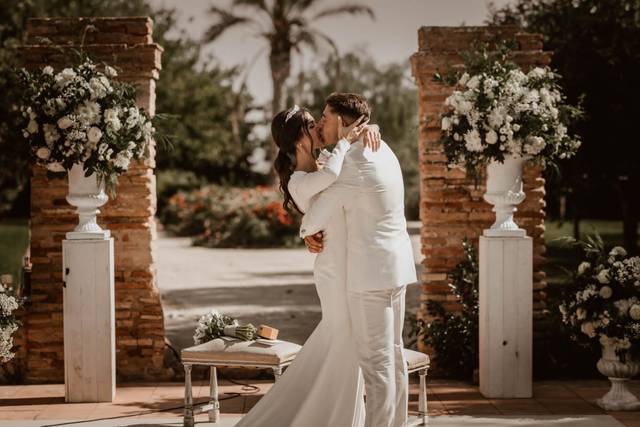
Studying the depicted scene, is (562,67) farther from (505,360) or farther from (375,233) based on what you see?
(375,233)

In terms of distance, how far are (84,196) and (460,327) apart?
2.80 metres

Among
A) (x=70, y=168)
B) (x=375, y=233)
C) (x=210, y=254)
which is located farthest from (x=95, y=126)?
(x=210, y=254)

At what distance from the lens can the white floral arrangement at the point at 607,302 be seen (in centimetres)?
542

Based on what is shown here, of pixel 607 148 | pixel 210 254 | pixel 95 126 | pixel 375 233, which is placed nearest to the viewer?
pixel 375 233

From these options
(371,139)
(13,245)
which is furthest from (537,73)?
(13,245)

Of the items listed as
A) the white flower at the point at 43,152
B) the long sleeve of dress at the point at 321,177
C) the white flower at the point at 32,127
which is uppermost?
the white flower at the point at 32,127

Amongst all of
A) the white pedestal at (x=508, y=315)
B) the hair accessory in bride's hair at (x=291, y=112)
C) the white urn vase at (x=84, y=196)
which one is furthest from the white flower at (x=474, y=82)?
the white urn vase at (x=84, y=196)

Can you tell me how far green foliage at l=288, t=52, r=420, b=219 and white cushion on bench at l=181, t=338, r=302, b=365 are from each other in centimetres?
2405

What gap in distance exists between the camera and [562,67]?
10.4 m

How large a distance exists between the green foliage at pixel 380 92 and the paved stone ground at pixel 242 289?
1171 centimetres

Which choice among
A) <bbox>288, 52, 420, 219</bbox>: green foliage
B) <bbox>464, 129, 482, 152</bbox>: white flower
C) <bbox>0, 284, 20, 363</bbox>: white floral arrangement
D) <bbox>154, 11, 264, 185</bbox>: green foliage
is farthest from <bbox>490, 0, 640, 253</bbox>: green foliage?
<bbox>288, 52, 420, 219</bbox>: green foliage

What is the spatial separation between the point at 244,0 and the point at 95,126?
1732 centimetres

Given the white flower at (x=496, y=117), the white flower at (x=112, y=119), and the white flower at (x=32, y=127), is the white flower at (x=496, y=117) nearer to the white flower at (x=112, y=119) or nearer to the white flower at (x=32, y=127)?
the white flower at (x=112, y=119)

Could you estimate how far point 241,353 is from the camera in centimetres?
501
